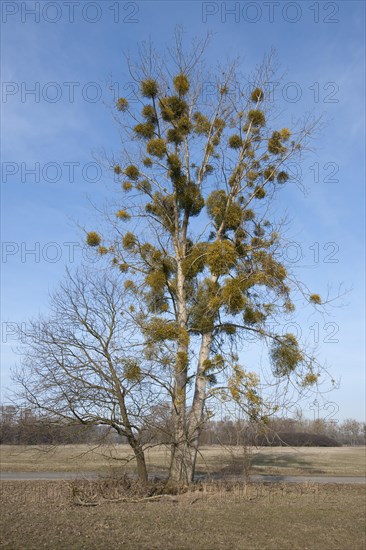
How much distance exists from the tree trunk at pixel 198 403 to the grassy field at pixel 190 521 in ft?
2.97

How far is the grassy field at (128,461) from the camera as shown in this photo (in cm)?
1295

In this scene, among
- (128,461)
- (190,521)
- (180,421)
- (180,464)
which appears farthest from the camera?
(180,464)

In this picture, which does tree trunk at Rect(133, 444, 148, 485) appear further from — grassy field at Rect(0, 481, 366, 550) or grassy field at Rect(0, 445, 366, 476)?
grassy field at Rect(0, 481, 366, 550)

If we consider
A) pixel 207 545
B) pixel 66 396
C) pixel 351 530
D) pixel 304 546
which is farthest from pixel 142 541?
pixel 66 396

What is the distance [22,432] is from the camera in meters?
12.9

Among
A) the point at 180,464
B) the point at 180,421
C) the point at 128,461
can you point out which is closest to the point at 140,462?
the point at 128,461

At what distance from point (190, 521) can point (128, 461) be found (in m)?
3.71

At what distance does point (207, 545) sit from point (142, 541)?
0.85 meters

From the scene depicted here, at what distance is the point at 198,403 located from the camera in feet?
43.6

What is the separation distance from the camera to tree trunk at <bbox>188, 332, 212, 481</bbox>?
1282 centimetres

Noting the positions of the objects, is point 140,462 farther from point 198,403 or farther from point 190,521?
point 190,521

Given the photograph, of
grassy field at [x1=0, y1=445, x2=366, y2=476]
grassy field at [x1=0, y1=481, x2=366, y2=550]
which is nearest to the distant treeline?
grassy field at [x1=0, y1=445, x2=366, y2=476]

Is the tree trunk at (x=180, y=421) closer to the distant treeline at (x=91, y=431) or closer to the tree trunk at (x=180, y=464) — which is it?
the tree trunk at (x=180, y=464)

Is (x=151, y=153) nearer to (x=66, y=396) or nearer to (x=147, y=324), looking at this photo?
(x=147, y=324)
